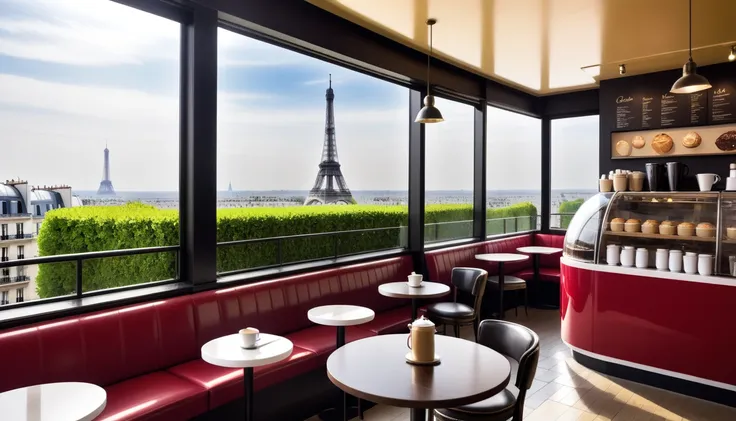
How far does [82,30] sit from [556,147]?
6.97 meters

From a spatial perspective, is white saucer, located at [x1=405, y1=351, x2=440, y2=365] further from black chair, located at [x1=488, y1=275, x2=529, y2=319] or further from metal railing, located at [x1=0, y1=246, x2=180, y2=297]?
black chair, located at [x1=488, y1=275, x2=529, y2=319]

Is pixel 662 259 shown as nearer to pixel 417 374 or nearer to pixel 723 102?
pixel 417 374

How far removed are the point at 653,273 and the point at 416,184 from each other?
8.41 ft

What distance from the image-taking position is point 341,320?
310 centimetres

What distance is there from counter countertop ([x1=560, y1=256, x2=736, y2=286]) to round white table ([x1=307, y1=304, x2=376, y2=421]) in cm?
218

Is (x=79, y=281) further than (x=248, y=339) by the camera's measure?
Yes

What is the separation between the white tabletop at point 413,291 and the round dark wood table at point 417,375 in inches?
53.9

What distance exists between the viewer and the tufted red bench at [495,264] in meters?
5.57

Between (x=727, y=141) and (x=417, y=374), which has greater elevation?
(x=727, y=141)

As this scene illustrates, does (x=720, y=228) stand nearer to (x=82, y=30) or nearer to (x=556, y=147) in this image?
(x=556, y=147)

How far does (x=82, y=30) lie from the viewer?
3.15 metres

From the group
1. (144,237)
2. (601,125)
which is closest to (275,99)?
(144,237)

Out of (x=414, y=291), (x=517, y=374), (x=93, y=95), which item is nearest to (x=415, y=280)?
(x=414, y=291)

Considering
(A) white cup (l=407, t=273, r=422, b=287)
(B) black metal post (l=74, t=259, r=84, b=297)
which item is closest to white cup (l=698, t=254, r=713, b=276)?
(A) white cup (l=407, t=273, r=422, b=287)
